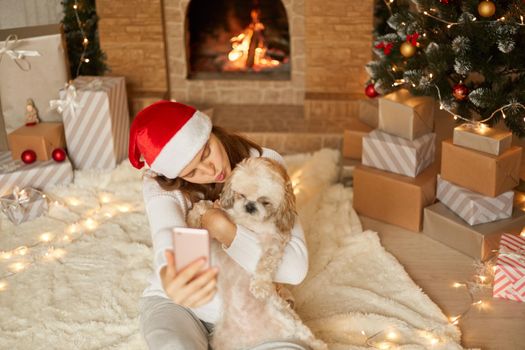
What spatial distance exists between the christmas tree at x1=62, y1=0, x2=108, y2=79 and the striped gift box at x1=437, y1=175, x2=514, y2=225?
7.39 ft

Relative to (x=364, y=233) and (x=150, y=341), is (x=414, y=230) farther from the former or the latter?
(x=150, y=341)

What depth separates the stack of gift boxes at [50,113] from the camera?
335 cm

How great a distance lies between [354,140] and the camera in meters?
3.38

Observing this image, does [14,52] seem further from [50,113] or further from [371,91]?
[371,91]

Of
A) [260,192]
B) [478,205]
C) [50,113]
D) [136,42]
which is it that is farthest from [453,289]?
[136,42]

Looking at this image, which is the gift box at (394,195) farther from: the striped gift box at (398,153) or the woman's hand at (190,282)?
the woman's hand at (190,282)

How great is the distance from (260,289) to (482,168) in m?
1.29

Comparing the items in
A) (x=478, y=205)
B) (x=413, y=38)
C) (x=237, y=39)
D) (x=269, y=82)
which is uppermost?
(x=413, y=38)

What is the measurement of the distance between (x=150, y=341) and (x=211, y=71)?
8.91 feet

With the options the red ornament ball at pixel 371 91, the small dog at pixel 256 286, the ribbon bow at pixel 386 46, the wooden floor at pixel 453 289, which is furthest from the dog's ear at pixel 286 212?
the red ornament ball at pixel 371 91

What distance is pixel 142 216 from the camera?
3.09 meters

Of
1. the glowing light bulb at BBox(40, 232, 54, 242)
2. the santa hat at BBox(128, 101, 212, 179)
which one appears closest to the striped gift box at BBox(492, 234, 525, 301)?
the santa hat at BBox(128, 101, 212, 179)

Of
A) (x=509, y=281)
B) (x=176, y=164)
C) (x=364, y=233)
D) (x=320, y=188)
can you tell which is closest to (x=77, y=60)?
(x=320, y=188)

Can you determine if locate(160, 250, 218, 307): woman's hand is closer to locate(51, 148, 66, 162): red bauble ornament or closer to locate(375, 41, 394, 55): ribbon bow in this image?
locate(375, 41, 394, 55): ribbon bow
